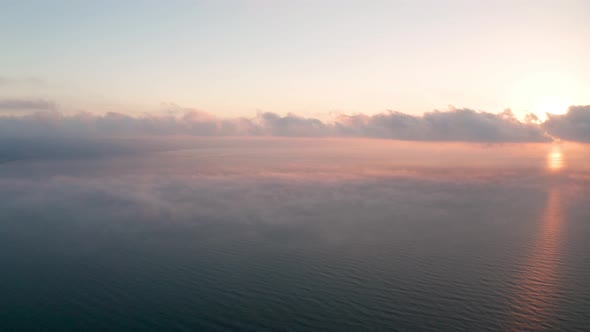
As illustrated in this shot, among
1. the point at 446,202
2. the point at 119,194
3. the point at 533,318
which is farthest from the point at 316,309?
the point at 119,194

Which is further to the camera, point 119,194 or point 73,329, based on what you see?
point 119,194

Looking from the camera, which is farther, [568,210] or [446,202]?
[446,202]

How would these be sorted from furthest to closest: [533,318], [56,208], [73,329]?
[56,208] → [533,318] → [73,329]

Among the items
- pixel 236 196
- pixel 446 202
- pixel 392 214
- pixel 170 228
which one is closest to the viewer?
pixel 170 228

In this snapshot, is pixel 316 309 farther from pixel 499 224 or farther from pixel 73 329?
pixel 499 224

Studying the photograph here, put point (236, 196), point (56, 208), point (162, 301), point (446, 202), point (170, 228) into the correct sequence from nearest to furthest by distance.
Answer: point (162, 301), point (170, 228), point (56, 208), point (446, 202), point (236, 196)

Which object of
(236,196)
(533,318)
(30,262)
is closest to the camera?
(533,318)

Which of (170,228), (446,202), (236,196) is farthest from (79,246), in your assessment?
(446,202)

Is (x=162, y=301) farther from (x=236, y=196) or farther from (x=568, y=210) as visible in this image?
(x=568, y=210)
